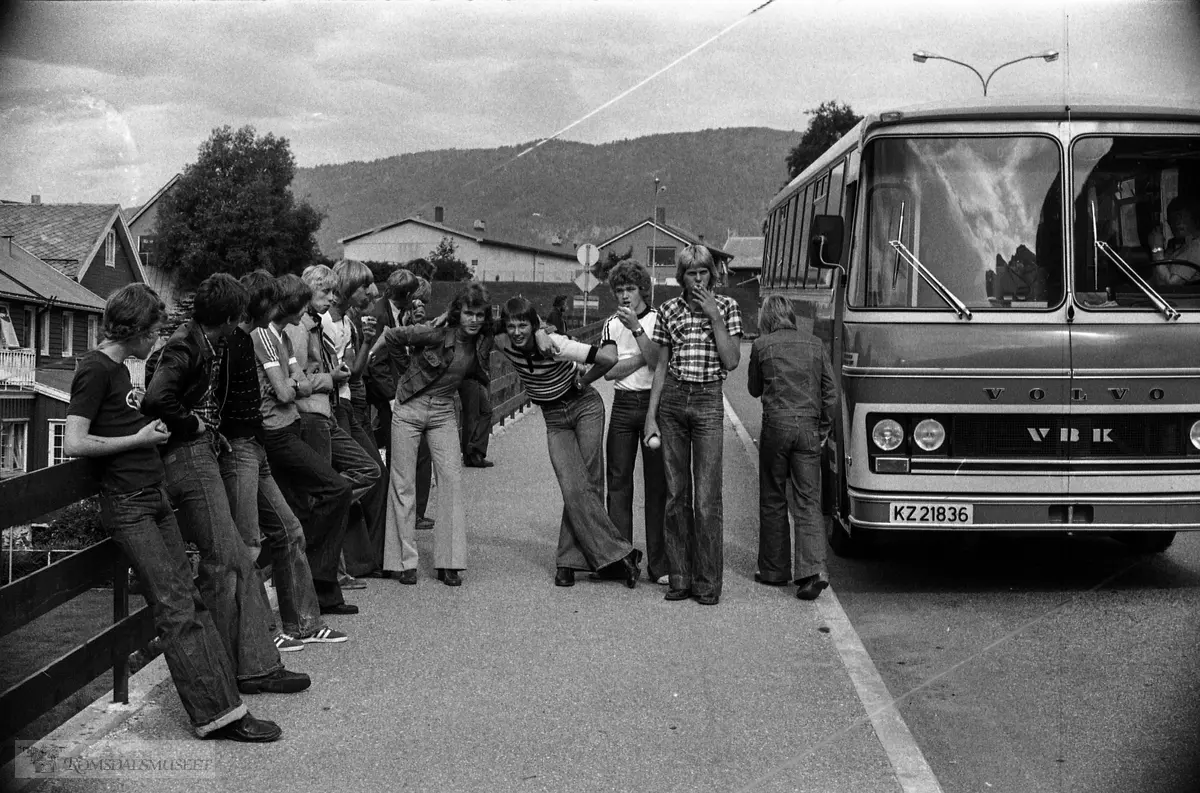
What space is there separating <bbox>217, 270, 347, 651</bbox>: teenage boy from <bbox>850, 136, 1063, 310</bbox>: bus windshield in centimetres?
374

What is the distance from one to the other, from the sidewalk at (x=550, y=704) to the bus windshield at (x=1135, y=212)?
2.78 meters

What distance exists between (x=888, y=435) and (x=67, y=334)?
32.1 metres

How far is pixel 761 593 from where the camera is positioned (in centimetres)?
844

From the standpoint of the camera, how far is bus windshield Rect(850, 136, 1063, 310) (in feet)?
27.2

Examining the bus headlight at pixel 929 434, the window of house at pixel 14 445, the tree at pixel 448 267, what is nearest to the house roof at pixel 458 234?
the tree at pixel 448 267

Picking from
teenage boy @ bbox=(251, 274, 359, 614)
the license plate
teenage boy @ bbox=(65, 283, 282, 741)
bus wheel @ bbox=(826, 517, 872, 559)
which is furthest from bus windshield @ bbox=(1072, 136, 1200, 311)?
teenage boy @ bbox=(65, 283, 282, 741)

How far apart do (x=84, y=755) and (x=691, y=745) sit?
90.4 inches

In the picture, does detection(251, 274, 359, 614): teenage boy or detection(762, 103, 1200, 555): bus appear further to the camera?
detection(762, 103, 1200, 555): bus

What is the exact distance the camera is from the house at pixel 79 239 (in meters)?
27.7

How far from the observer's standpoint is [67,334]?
36125mm

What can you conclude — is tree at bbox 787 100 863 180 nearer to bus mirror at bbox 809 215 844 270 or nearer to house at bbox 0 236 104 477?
house at bbox 0 236 104 477

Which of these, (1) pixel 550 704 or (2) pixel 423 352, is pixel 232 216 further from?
(1) pixel 550 704

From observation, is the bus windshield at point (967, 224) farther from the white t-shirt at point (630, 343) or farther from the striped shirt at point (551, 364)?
the striped shirt at point (551, 364)

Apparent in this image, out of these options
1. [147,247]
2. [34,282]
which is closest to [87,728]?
[34,282]
